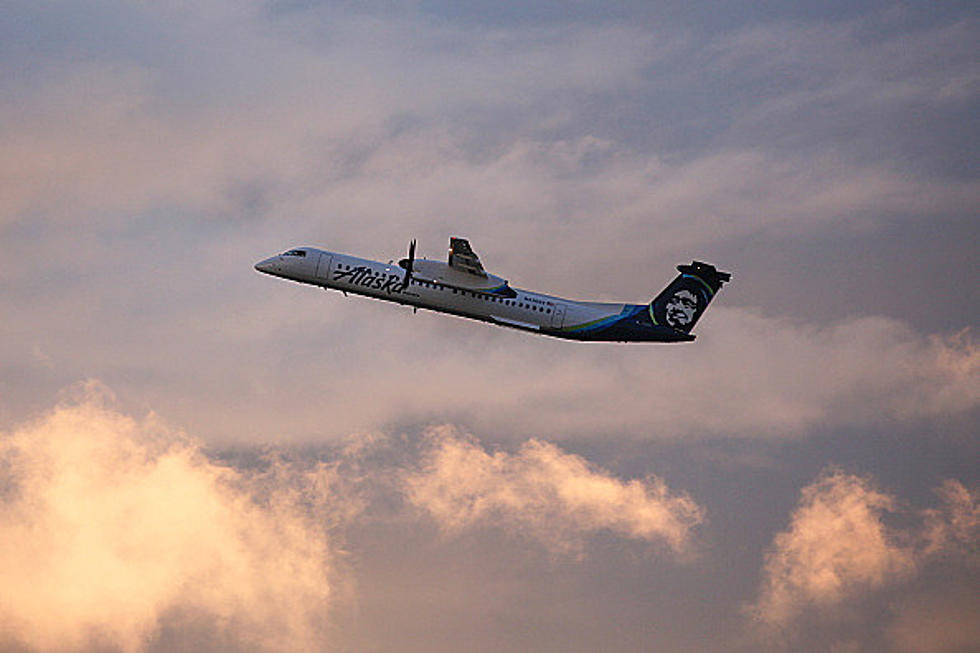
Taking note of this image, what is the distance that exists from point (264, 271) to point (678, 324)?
48.3 m

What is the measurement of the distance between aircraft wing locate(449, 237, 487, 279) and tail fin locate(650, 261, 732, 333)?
21.6 meters

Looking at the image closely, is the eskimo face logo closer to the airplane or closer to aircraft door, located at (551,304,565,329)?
the airplane

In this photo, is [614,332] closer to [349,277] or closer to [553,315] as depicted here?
[553,315]

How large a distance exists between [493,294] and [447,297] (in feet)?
16.6

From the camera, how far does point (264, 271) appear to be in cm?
12669

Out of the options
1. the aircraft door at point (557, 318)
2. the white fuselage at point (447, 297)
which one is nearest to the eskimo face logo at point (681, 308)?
the white fuselage at point (447, 297)

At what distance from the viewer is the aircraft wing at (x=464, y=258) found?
4614 inches

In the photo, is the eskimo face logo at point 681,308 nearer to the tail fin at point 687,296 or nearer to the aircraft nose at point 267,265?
the tail fin at point 687,296

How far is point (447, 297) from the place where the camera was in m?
120

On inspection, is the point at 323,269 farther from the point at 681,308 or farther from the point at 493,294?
the point at 681,308

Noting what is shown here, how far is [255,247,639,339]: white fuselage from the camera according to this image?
120 metres

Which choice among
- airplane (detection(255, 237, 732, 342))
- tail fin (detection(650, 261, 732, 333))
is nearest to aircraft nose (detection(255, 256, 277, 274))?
airplane (detection(255, 237, 732, 342))

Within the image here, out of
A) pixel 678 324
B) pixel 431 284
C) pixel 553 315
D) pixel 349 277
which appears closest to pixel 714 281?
pixel 678 324

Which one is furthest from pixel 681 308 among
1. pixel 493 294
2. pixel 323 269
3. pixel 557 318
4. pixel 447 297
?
pixel 323 269
